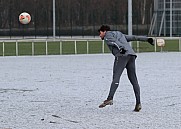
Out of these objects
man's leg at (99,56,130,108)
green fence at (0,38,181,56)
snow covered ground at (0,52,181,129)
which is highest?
man's leg at (99,56,130,108)

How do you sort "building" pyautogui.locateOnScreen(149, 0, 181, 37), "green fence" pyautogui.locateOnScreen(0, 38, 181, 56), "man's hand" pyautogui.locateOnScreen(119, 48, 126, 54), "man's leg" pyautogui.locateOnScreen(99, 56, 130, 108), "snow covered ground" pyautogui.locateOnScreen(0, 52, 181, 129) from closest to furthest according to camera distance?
"snow covered ground" pyautogui.locateOnScreen(0, 52, 181, 129)
"man's hand" pyautogui.locateOnScreen(119, 48, 126, 54)
"man's leg" pyautogui.locateOnScreen(99, 56, 130, 108)
"green fence" pyautogui.locateOnScreen(0, 38, 181, 56)
"building" pyautogui.locateOnScreen(149, 0, 181, 37)

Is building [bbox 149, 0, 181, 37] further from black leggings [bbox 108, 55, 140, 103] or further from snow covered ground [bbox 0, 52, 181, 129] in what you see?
black leggings [bbox 108, 55, 140, 103]

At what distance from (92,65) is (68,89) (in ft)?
33.3

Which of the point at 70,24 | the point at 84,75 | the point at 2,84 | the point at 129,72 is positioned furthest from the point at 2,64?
the point at 70,24

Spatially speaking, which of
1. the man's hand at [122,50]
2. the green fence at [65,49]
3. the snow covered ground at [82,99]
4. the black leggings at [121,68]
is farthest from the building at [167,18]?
the man's hand at [122,50]

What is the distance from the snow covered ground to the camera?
448 inches

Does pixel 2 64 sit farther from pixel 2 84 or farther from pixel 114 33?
pixel 114 33

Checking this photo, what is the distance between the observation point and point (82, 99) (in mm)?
15000

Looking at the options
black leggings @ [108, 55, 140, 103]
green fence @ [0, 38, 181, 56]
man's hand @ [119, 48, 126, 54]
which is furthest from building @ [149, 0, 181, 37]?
Answer: man's hand @ [119, 48, 126, 54]

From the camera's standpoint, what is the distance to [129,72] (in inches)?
500

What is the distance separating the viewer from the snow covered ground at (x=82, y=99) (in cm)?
1138

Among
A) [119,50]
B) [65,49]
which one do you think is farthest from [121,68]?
[65,49]

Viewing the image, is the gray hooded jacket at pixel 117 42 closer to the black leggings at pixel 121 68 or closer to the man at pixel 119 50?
the man at pixel 119 50

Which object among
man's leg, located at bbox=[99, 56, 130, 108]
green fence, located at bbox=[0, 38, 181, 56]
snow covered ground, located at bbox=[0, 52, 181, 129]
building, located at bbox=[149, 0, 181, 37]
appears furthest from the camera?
building, located at bbox=[149, 0, 181, 37]
